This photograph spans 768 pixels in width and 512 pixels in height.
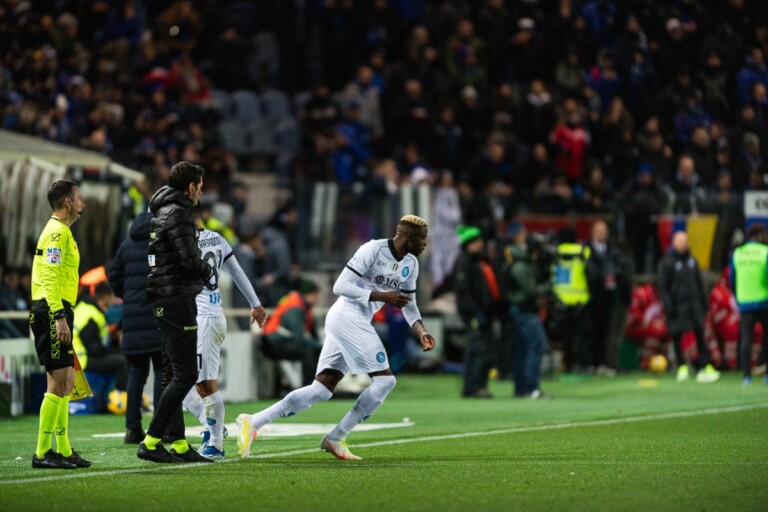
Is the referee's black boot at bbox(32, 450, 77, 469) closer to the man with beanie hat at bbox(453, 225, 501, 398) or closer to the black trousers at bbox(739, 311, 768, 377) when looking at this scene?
the man with beanie hat at bbox(453, 225, 501, 398)

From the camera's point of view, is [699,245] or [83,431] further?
[699,245]

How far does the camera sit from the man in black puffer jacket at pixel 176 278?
1056 cm

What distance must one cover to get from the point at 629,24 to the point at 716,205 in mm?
5596

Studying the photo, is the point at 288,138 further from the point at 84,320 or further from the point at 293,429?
the point at 293,429

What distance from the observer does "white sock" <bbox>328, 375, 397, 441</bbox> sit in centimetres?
1105

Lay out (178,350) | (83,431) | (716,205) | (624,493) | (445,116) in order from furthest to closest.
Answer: (445,116) < (716,205) < (83,431) < (178,350) < (624,493)

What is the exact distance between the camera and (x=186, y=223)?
10.6m

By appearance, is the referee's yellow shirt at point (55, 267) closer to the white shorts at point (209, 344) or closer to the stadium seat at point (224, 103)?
the white shorts at point (209, 344)

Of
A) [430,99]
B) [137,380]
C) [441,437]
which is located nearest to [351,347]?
[441,437]

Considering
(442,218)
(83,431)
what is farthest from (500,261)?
(83,431)

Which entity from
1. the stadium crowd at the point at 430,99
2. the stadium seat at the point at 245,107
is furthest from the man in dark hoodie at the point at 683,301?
the stadium seat at the point at 245,107

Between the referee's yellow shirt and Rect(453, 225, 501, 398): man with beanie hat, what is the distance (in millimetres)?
9161

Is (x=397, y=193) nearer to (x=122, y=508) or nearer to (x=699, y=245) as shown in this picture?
(x=699, y=245)

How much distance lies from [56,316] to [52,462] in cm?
103
